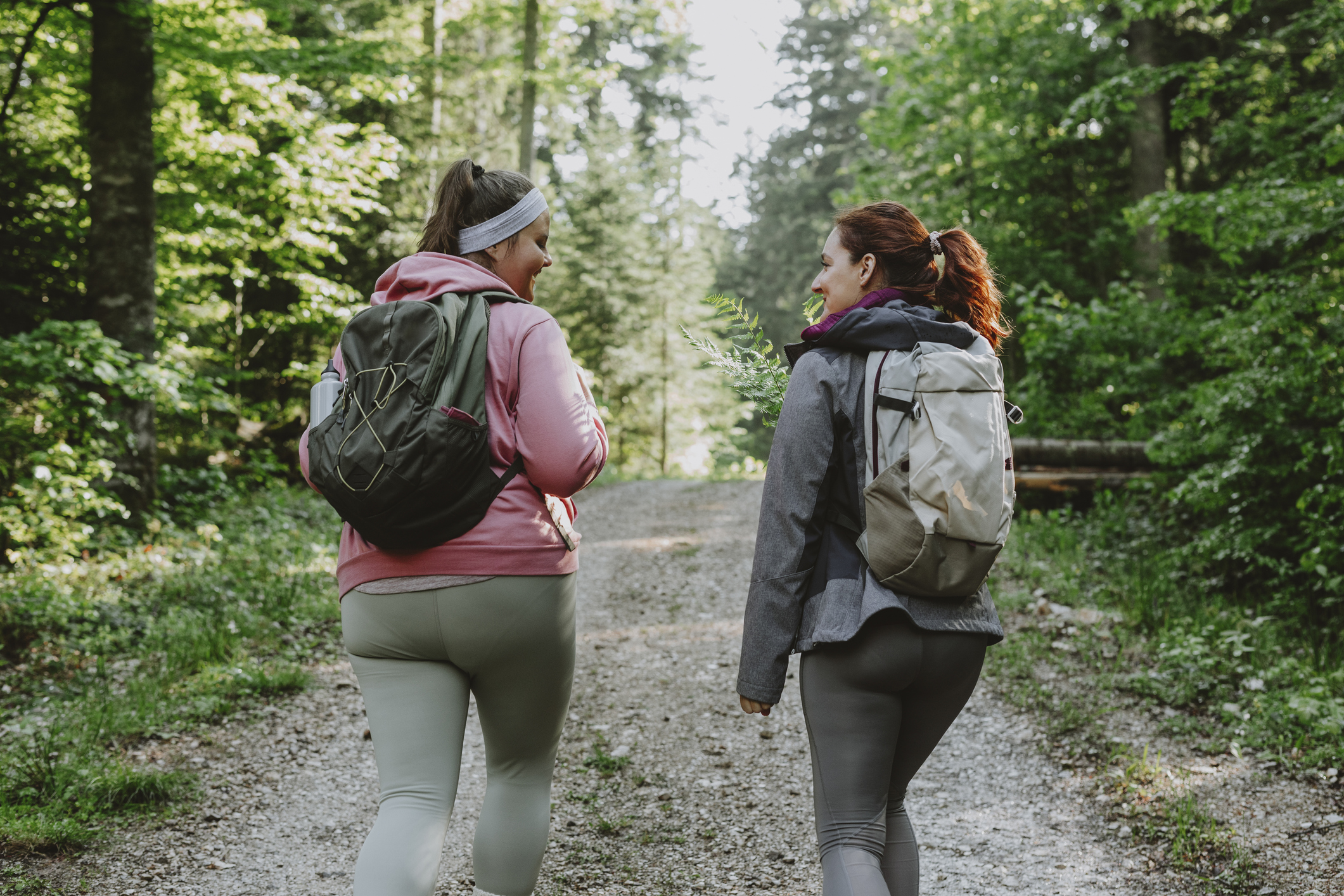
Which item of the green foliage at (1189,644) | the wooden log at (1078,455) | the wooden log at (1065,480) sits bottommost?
the green foliage at (1189,644)

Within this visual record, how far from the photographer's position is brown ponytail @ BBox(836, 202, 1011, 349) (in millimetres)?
2072

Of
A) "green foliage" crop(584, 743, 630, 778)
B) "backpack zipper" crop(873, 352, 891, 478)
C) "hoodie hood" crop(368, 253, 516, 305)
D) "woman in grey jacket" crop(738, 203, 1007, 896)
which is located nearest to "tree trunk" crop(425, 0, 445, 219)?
"green foliage" crop(584, 743, 630, 778)

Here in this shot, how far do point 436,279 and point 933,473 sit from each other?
1168 millimetres

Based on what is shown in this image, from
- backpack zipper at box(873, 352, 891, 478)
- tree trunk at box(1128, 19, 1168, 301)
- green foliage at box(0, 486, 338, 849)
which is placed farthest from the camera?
tree trunk at box(1128, 19, 1168, 301)

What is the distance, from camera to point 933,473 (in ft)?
A: 5.86

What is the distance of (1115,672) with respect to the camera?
4980mm

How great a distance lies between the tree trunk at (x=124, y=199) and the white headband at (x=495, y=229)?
22.0ft

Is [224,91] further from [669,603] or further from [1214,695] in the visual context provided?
[1214,695]

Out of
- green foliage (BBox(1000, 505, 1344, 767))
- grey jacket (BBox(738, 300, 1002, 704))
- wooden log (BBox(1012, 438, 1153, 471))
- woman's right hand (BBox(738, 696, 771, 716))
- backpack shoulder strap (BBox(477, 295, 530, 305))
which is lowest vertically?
green foliage (BBox(1000, 505, 1344, 767))

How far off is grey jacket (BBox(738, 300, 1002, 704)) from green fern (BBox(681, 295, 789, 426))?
1.63ft

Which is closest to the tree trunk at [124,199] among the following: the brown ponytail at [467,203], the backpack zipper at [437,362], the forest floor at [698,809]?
the forest floor at [698,809]

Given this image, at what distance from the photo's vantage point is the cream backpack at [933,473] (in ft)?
5.84

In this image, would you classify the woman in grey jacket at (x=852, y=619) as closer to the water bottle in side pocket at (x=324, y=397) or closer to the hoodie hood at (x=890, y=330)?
the hoodie hood at (x=890, y=330)

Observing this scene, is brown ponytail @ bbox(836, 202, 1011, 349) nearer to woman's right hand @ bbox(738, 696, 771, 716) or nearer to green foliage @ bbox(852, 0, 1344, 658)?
woman's right hand @ bbox(738, 696, 771, 716)
